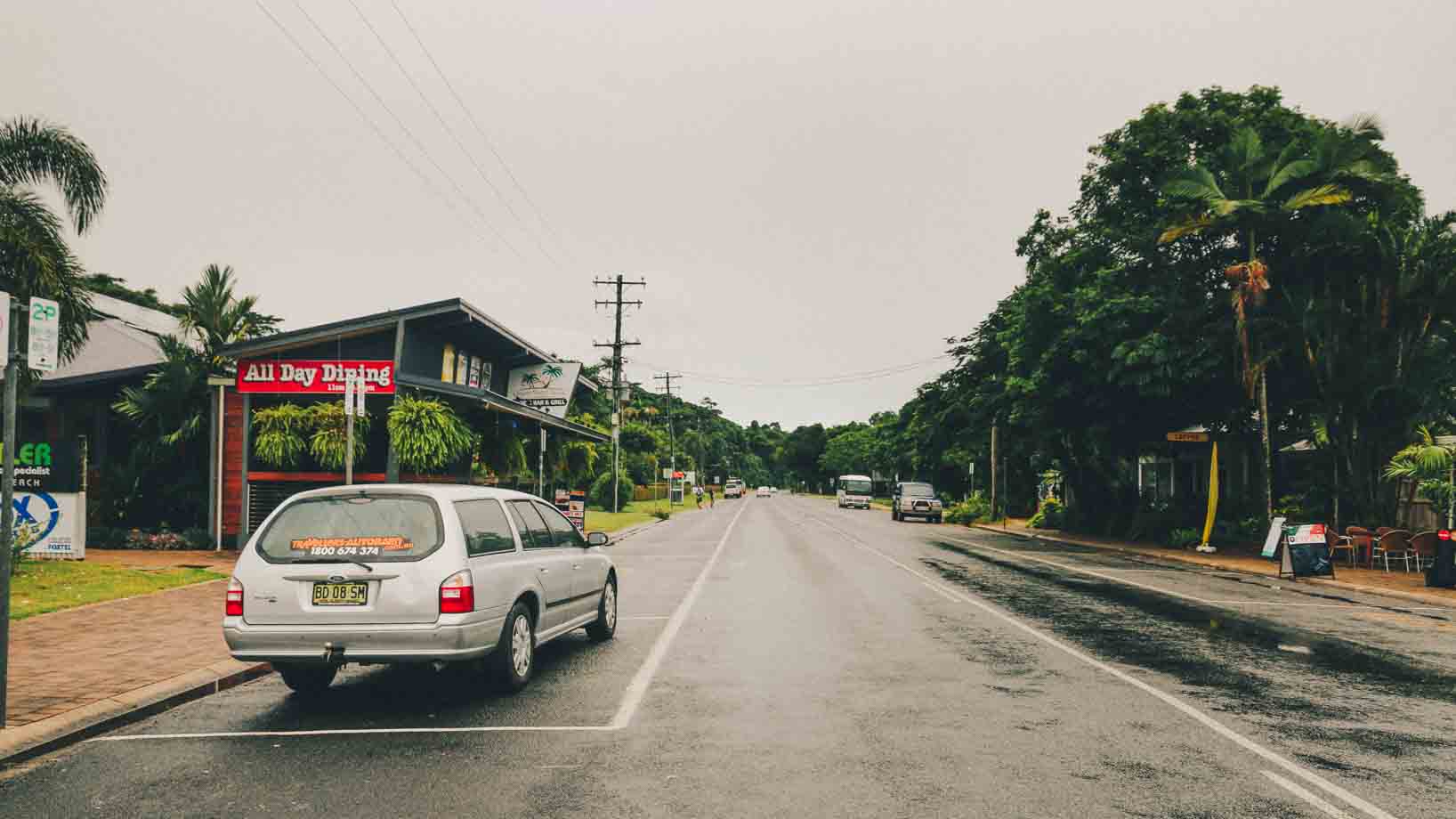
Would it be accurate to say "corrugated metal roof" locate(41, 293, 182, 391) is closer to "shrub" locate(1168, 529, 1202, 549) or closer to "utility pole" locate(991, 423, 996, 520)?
"shrub" locate(1168, 529, 1202, 549)

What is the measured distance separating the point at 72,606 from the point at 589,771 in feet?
31.7

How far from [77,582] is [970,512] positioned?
39.9 metres

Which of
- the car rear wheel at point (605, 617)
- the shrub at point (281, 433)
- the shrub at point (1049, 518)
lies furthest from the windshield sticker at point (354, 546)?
the shrub at point (1049, 518)

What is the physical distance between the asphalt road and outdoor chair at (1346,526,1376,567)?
39.2ft

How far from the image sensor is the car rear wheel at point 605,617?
10.7m

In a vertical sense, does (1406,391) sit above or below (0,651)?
above

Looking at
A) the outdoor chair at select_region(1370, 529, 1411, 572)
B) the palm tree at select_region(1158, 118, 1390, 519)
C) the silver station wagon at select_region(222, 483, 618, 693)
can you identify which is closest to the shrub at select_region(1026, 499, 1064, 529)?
the palm tree at select_region(1158, 118, 1390, 519)

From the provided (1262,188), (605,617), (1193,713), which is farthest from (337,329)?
(1262,188)

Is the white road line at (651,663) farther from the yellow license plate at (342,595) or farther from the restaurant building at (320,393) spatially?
the restaurant building at (320,393)

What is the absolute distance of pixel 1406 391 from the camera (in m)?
23.4

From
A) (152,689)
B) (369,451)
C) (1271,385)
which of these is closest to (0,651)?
(152,689)

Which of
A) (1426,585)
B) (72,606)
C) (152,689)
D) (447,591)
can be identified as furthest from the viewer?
(1426,585)

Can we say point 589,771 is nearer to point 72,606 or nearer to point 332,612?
point 332,612

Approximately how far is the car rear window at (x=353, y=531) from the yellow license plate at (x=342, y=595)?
7.7 inches
